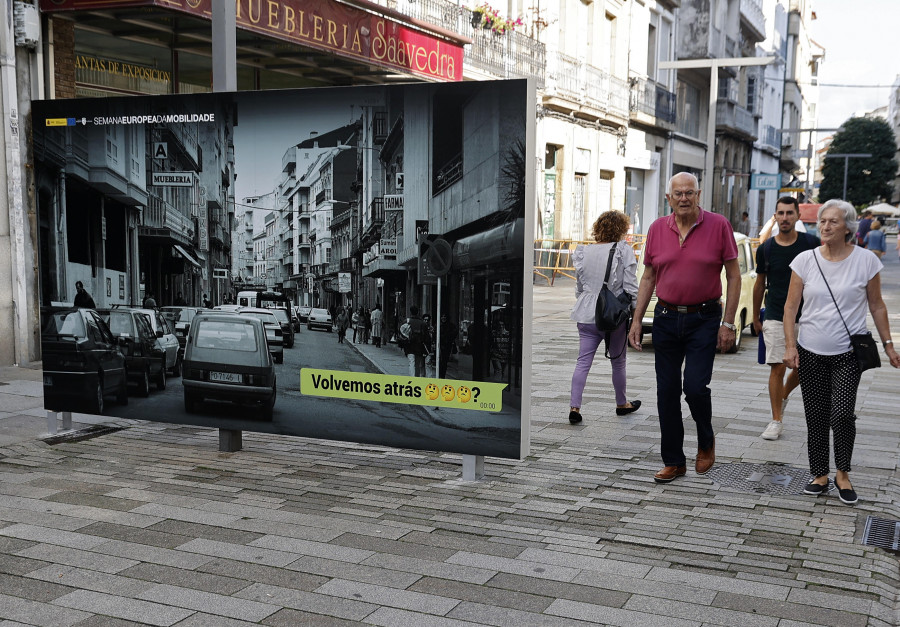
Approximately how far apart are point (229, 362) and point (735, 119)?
45.3 meters

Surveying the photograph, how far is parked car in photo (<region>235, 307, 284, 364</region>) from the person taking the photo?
641 centimetres

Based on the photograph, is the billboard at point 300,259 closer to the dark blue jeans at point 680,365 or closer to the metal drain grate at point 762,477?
the dark blue jeans at point 680,365

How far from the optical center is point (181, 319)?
21.9 feet

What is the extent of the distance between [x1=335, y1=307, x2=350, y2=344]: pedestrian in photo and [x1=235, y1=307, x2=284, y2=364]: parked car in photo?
409 millimetres

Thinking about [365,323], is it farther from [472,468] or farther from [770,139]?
[770,139]

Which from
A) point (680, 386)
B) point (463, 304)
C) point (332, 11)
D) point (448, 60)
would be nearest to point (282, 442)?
point (463, 304)

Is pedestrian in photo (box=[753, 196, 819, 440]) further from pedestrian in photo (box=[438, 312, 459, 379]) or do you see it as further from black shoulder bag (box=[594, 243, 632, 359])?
pedestrian in photo (box=[438, 312, 459, 379])

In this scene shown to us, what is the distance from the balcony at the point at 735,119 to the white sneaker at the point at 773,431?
131ft

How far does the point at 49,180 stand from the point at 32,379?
4029 millimetres

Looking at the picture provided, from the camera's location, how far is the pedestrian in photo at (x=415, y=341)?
5945 millimetres

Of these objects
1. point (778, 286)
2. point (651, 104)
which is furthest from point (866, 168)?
point (778, 286)

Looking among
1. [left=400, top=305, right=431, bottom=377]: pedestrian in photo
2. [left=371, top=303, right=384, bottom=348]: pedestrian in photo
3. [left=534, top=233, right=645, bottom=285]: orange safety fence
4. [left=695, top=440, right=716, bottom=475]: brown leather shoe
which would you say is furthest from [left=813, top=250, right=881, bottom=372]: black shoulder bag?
[left=534, top=233, right=645, bottom=285]: orange safety fence

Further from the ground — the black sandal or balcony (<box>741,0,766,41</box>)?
balcony (<box>741,0,766,41</box>)

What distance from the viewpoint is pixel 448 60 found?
58.4 feet
